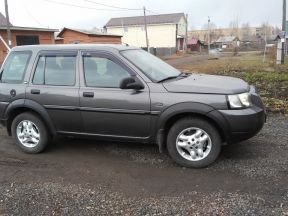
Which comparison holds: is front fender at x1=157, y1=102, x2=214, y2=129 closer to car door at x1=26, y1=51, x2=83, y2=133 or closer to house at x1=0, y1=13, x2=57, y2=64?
car door at x1=26, y1=51, x2=83, y2=133

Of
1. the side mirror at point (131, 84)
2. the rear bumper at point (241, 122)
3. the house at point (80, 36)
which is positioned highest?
the house at point (80, 36)

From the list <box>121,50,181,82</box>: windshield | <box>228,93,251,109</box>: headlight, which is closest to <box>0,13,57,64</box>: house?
<box>121,50,181,82</box>: windshield

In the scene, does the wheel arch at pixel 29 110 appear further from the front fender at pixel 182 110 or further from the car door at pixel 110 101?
the front fender at pixel 182 110

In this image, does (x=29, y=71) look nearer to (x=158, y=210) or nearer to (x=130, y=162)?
(x=130, y=162)

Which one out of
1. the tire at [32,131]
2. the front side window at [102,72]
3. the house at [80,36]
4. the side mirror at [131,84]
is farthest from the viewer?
the house at [80,36]

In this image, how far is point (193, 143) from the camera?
5.09 meters

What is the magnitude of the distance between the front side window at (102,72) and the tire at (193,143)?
1064 millimetres

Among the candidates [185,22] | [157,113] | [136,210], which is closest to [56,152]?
[157,113]

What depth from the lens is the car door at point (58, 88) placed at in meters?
5.59

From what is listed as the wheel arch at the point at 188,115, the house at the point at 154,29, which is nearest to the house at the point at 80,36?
the wheel arch at the point at 188,115

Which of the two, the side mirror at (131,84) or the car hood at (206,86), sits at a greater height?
the side mirror at (131,84)

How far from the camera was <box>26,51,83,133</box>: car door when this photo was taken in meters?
5.59

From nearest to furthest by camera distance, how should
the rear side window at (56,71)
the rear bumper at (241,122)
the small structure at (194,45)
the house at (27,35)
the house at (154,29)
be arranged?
1. the rear bumper at (241,122)
2. the rear side window at (56,71)
3. the house at (27,35)
4. the house at (154,29)
5. the small structure at (194,45)

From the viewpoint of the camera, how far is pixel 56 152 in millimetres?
6125
